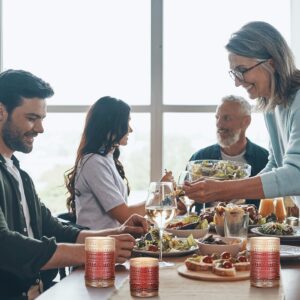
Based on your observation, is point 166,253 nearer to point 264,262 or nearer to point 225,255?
point 225,255

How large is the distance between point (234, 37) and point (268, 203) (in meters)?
0.82

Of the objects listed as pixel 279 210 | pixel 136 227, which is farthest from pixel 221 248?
pixel 279 210

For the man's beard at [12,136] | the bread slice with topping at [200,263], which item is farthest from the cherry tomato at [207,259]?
the man's beard at [12,136]

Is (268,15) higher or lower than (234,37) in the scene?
higher

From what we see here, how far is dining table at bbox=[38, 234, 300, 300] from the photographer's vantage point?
4.83 feet

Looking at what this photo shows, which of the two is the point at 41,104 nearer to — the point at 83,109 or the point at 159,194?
the point at 159,194

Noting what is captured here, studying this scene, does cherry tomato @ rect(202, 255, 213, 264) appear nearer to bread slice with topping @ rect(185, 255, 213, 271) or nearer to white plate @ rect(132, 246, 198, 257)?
bread slice with topping @ rect(185, 255, 213, 271)

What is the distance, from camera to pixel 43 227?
2529mm

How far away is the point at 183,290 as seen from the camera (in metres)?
1.53

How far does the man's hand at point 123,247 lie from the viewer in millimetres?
1857

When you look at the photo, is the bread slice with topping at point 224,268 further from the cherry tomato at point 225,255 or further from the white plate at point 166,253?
the white plate at point 166,253

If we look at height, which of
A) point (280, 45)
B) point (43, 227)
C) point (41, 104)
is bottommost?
point (43, 227)

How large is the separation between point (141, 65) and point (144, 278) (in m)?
3.43

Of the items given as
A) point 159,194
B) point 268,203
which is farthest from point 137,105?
point 159,194
